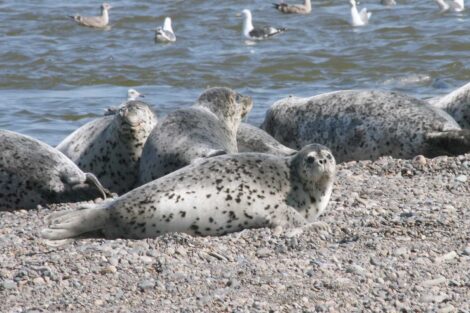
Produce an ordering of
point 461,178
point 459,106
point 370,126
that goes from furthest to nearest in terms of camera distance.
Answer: point 459,106
point 370,126
point 461,178

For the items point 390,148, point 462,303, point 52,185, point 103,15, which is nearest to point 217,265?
point 462,303

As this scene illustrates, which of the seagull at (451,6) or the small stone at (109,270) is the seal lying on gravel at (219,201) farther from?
the seagull at (451,6)

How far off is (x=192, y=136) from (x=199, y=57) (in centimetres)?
927

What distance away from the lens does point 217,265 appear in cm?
524

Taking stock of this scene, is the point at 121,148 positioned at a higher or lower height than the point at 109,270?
lower

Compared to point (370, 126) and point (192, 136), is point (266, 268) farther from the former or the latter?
point (370, 126)

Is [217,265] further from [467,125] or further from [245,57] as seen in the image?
[245,57]

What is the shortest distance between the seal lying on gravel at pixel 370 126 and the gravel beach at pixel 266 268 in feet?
Result: 6.36

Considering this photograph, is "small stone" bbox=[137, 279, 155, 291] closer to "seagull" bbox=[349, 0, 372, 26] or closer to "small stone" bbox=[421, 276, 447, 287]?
"small stone" bbox=[421, 276, 447, 287]

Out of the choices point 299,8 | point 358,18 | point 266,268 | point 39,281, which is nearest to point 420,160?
point 266,268

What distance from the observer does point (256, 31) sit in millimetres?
18375

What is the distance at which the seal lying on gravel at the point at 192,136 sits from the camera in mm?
7145

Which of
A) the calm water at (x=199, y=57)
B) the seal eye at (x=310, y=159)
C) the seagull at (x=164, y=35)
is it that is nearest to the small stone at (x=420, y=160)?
the seal eye at (x=310, y=159)

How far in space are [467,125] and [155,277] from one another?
176 inches
